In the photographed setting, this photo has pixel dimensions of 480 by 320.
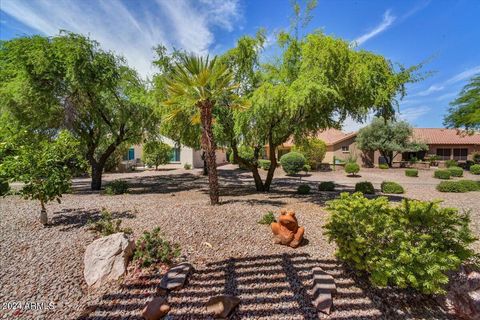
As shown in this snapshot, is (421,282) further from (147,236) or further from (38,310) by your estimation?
(38,310)

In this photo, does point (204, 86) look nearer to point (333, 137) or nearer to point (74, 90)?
point (74, 90)

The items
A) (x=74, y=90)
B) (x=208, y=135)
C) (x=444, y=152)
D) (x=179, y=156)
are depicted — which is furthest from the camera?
(x=179, y=156)

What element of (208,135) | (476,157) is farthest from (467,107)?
(208,135)

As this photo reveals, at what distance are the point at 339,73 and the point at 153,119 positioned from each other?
997 centimetres

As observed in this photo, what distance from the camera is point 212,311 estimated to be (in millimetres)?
3453

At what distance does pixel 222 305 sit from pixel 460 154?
41.9 metres

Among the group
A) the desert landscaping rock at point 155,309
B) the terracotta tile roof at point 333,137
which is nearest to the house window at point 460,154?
the terracotta tile roof at point 333,137

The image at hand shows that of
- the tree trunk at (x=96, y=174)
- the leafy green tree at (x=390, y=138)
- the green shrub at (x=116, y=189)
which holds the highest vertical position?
the leafy green tree at (x=390, y=138)

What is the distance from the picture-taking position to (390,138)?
94.6 feet

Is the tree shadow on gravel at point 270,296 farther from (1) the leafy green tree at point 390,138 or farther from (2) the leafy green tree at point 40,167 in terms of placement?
(1) the leafy green tree at point 390,138

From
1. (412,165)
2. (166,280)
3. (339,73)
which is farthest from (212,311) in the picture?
(412,165)

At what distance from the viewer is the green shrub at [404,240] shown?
335cm

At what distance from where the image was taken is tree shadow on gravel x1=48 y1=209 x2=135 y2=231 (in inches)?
267

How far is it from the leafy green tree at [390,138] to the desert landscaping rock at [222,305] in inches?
1185
